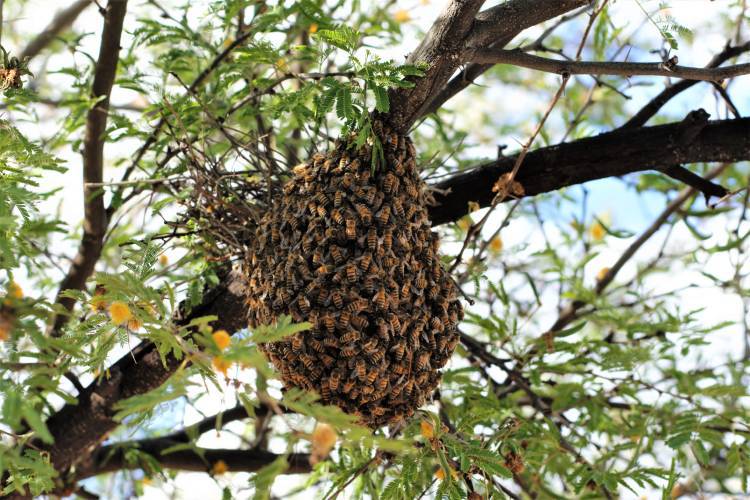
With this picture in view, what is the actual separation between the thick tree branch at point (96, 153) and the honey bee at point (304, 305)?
0.76 m

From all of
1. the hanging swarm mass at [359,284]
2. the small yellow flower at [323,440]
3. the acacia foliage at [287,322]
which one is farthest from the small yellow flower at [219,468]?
the small yellow flower at [323,440]

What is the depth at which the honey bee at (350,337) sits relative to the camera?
148 cm

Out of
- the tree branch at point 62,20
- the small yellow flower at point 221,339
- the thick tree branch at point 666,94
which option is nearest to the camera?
the small yellow flower at point 221,339

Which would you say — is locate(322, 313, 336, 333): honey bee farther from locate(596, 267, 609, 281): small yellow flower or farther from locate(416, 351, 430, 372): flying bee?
locate(596, 267, 609, 281): small yellow flower

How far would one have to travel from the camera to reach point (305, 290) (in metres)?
1.52

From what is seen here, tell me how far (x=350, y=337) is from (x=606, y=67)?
0.71m

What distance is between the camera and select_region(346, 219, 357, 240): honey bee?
1.54m

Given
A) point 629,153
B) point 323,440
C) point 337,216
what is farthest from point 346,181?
point 629,153

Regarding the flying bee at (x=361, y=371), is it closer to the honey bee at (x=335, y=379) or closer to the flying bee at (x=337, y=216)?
the honey bee at (x=335, y=379)

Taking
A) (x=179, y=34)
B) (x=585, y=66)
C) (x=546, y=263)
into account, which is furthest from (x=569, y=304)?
(x=179, y=34)

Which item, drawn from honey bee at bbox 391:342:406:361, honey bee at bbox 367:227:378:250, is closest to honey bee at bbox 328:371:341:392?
honey bee at bbox 391:342:406:361

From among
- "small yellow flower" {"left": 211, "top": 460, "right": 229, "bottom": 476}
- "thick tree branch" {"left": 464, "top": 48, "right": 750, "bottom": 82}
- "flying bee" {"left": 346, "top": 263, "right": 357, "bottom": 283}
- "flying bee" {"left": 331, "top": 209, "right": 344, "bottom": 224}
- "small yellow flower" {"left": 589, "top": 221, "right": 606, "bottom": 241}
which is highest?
"thick tree branch" {"left": 464, "top": 48, "right": 750, "bottom": 82}

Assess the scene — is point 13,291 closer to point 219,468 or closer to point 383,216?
point 383,216

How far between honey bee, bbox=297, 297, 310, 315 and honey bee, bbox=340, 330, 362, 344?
81 millimetres
